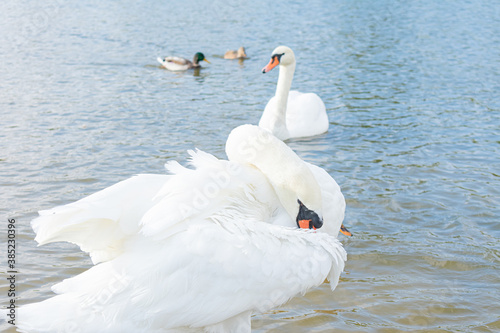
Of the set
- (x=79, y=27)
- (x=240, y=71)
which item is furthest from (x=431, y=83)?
(x=79, y=27)

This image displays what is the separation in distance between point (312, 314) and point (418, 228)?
1.88 metres

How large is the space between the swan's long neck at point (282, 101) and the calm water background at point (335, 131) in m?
0.37

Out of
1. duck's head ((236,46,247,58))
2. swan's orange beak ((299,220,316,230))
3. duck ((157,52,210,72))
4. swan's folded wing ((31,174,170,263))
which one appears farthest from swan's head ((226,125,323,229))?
duck's head ((236,46,247,58))

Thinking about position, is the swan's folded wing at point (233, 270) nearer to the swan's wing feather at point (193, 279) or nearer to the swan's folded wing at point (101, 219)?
the swan's wing feather at point (193, 279)

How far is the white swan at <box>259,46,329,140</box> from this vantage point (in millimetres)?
9211

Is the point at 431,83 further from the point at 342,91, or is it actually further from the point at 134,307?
the point at 134,307

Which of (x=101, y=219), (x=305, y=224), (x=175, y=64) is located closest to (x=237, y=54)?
(x=175, y=64)

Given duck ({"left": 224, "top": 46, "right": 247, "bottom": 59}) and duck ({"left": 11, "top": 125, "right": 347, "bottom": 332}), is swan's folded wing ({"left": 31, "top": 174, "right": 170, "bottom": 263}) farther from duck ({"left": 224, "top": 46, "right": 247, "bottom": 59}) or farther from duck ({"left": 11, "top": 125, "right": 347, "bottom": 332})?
duck ({"left": 224, "top": 46, "right": 247, "bottom": 59})

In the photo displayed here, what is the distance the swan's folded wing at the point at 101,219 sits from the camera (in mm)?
3324

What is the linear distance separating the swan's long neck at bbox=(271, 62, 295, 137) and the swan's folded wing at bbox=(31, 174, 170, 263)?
5423 millimetres

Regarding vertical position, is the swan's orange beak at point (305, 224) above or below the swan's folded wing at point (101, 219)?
below

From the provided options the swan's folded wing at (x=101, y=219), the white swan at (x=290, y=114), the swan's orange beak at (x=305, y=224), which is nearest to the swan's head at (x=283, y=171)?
the swan's orange beak at (x=305, y=224)

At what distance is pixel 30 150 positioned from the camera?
7934mm

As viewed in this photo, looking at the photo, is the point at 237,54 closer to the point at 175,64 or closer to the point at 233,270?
the point at 175,64
